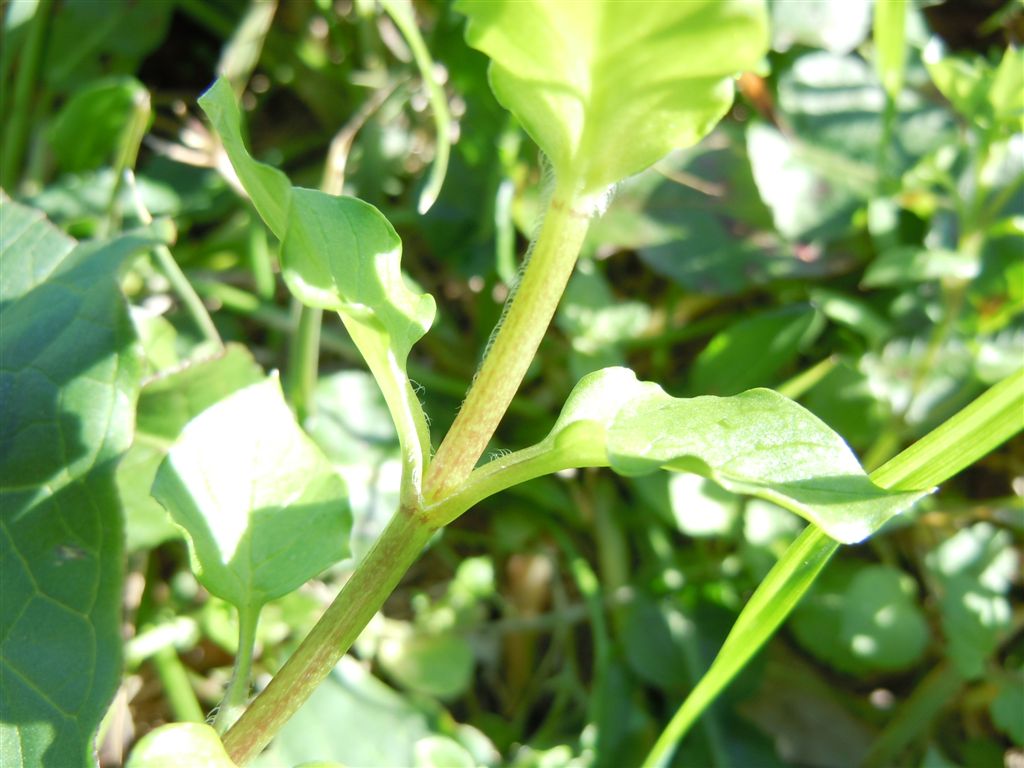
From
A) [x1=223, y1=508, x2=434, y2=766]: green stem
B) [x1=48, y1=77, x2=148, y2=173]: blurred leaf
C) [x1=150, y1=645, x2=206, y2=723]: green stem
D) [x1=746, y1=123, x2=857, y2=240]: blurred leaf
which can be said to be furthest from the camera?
[x1=746, y1=123, x2=857, y2=240]: blurred leaf

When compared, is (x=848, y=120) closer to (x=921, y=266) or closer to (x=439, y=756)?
(x=921, y=266)

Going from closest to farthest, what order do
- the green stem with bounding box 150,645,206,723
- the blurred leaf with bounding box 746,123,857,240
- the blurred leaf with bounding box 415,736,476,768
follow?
the blurred leaf with bounding box 415,736,476,768, the green stem with bounding box 150,645,206,723, the blurred leaf with bounding box 746,123,857,240

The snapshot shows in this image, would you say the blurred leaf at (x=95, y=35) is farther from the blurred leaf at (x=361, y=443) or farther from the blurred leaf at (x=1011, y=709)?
the blurred leaf at (x=1011, y=709)

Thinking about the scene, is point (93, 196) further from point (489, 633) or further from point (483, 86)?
point (489, 633)

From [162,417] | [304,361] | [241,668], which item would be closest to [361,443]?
[304,361]

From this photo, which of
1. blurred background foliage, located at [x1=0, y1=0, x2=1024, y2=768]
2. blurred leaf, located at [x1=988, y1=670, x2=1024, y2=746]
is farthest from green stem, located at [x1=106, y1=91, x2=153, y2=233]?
blurred leaf, located at [x1=988, y1=670, x2=1024, y2=746]

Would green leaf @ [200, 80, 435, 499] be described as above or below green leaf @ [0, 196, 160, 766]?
above

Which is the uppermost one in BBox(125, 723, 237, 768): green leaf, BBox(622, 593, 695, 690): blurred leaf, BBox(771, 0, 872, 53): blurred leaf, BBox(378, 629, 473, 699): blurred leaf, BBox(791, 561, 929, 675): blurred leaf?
BBox(125, 723, 237, 768): green leaf

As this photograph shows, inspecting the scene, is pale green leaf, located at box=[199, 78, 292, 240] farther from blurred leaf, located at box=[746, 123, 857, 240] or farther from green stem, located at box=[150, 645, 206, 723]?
blurred leaf, located at box=[746, 123, 857, 240]
